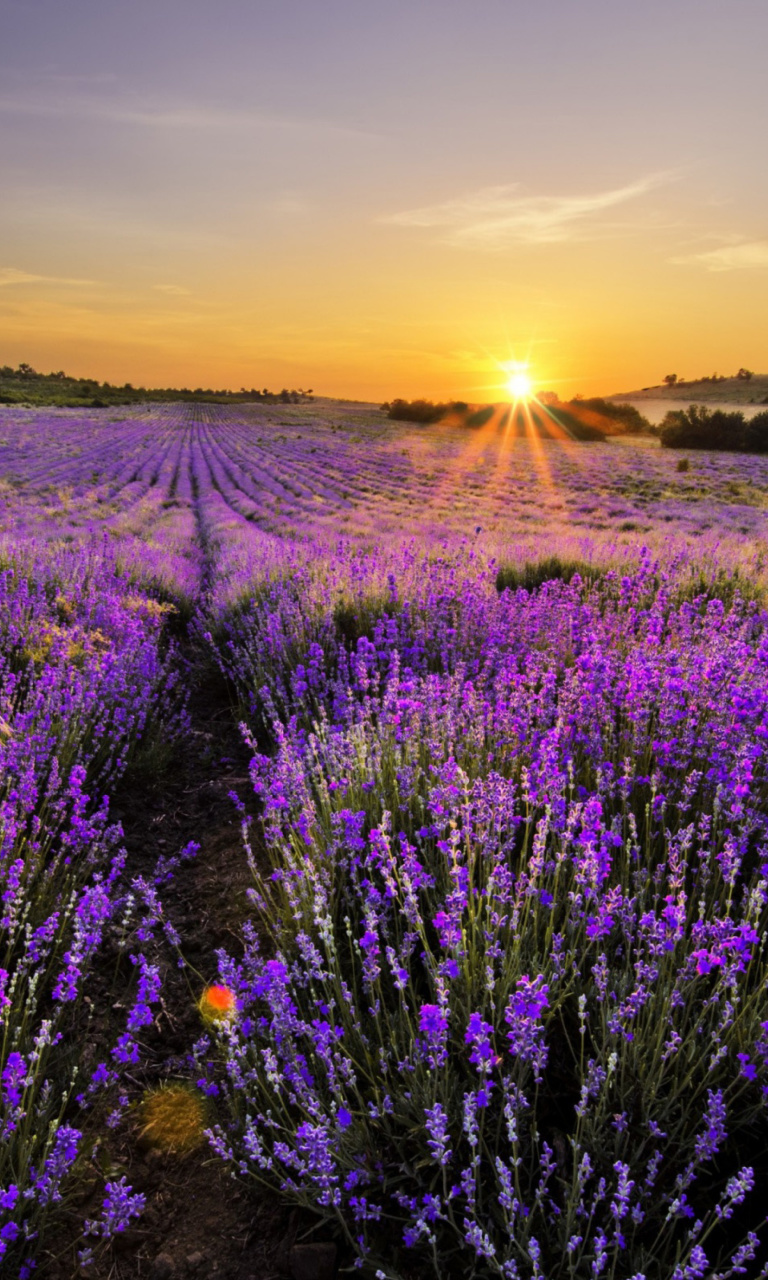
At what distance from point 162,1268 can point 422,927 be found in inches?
39.1

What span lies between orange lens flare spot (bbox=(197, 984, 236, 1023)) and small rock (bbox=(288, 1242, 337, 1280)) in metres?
0.79

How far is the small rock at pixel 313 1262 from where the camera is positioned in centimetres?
172

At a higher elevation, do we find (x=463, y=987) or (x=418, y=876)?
(x=418, y=876)

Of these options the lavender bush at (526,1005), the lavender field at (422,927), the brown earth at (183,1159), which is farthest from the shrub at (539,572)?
the brown earth at (183,1159)

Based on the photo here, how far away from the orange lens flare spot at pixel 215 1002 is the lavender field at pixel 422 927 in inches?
0.5

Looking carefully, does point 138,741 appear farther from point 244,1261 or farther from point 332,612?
point 244,1261

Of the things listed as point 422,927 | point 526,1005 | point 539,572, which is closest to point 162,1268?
point 422,927

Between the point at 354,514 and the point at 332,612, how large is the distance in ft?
31.4

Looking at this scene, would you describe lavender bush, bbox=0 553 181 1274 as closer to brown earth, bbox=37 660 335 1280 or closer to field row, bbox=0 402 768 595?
brown earth, bbox=37 660 335 1280

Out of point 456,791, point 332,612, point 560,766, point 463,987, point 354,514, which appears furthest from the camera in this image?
point 354,514

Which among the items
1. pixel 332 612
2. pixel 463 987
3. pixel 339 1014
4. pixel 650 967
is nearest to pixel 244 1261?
pixel 339 1014

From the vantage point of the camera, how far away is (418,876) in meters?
2.06

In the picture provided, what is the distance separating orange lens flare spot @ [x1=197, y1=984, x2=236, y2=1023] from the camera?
248 cm

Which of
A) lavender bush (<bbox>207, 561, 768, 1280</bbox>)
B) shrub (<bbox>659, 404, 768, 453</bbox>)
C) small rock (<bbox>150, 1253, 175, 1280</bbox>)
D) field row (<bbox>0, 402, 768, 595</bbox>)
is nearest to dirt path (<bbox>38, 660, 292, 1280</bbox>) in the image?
small rock (<bbox>150, 1253, 175, 1280</bbox>)
